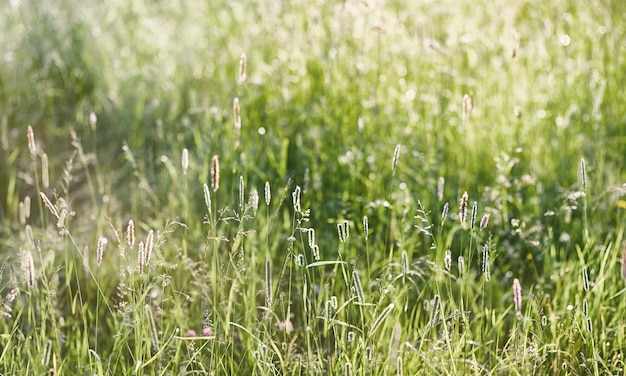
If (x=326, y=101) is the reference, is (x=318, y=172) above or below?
A: below

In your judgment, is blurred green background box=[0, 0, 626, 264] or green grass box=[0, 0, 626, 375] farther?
blurred green background box=[0, 0, 626, 264]

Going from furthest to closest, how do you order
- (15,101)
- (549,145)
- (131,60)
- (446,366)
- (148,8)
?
(148,8) < (131,60) < (15,101) < (549,145) < (446,366)

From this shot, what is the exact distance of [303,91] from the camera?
3.36 meters

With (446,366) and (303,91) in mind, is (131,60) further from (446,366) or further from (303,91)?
(446,366)

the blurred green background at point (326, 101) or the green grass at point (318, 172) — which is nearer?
the green grass at point (318, 172)

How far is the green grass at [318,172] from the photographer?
6.86 ft

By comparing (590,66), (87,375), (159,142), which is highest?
(590,66)

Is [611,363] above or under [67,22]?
under

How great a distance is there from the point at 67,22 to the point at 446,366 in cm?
291

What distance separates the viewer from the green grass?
6.86 feet

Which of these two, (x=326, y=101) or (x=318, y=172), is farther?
(x=326, y=101)

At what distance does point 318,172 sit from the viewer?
2.79m

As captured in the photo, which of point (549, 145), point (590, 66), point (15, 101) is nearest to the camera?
point (549, 145)

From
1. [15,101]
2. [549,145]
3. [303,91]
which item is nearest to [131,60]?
[15,101]
